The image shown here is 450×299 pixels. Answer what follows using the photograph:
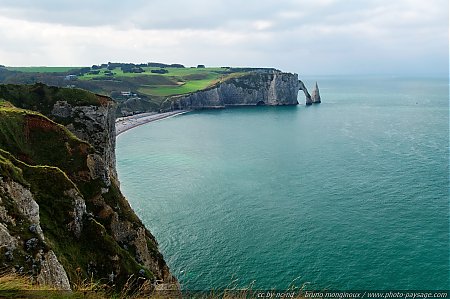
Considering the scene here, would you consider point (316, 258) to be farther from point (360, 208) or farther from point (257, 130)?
→ point (257, 130)

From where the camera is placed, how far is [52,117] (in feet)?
209

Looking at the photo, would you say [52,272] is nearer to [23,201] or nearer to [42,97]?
[23,201]

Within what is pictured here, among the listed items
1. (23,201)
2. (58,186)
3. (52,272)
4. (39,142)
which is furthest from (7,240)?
(39,142)

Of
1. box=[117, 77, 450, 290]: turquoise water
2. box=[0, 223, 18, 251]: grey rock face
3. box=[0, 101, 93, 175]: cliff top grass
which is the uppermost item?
box=[0, 101, 93, 175]: cliff top grass

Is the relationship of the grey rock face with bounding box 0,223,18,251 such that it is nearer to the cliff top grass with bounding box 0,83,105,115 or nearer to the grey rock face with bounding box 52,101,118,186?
the grey rock face with bounding box 52,101,118,186

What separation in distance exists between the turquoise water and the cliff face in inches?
525

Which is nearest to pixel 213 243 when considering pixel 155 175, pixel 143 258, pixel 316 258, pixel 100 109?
pixel 316 258

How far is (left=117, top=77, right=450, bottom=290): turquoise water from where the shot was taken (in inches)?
2253

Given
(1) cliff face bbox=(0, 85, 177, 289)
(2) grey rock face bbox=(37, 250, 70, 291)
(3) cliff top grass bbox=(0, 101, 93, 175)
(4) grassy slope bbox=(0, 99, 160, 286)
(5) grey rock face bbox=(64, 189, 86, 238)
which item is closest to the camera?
(2) grey rock face bbox=(37, 250, 70, 291)

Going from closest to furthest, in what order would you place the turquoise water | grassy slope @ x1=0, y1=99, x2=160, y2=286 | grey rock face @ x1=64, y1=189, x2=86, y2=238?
grassy slope @ x1=0, y1=99, x2=160, y2=286, grey rock face @ x1=64, y1=189, x2=86, y2=238, the turquoise water

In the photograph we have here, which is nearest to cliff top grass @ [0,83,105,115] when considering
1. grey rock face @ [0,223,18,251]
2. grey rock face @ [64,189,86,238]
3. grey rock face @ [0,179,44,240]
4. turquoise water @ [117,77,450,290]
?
turquoise water @ [117,77,450,290]

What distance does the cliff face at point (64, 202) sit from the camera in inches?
1093

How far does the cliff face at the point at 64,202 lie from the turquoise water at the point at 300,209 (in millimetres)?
13341

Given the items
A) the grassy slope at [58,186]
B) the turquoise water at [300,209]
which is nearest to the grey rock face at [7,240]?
the grassy slope at [58,186]
